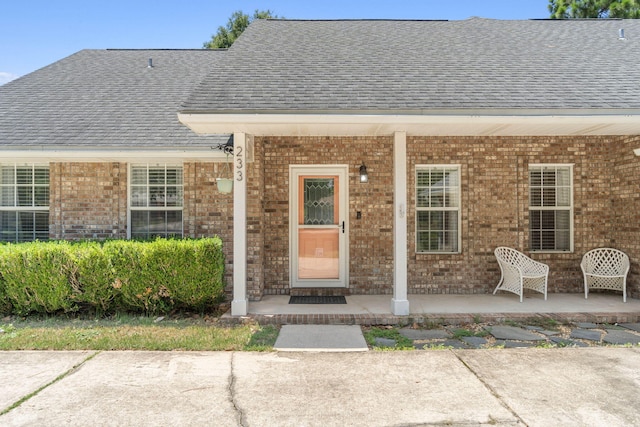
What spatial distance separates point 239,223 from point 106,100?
4489 mm

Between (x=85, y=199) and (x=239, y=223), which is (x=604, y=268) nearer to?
(x=239, y=223)

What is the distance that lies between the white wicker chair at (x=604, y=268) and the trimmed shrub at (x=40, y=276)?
7960mm

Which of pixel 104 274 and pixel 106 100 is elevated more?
pixel 106 100

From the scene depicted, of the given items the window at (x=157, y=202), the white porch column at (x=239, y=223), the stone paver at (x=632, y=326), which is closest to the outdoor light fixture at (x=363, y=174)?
the white porch column at (x=239, y=223)

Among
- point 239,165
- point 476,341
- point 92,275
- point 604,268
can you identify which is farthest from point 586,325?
point 92,275

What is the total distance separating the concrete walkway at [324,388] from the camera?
307 cm

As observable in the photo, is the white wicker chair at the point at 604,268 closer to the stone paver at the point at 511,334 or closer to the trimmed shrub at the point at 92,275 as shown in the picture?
the stone paver at the point at 511,334

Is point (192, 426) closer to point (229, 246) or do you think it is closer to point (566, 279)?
point (229, 246)

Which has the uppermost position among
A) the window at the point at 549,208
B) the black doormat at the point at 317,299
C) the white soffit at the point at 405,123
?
the white soffit at the point at 405,123

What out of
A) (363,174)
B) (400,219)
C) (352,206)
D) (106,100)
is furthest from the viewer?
(106,100)

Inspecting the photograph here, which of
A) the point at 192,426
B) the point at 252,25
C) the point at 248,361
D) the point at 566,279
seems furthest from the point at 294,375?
the point at 252,25

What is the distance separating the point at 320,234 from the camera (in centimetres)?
718

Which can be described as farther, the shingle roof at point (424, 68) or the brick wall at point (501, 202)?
the brick wall at point (501, 202)

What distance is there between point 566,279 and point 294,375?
562cm
